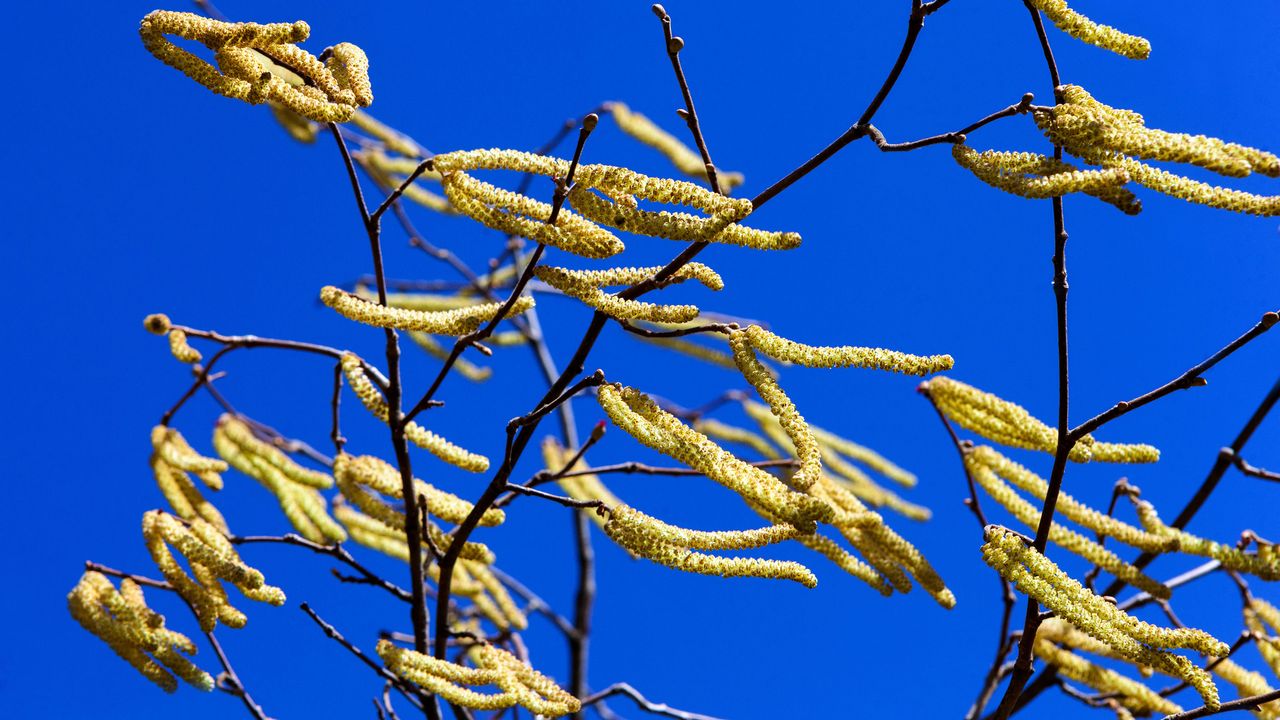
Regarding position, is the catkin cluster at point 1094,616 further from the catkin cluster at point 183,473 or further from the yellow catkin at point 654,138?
the yellow catkin at point 654,138

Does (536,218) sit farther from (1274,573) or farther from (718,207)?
(1274,573)

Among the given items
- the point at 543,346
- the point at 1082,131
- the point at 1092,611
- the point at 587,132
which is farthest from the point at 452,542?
the point at 543,346

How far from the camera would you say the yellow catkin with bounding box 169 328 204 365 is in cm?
151

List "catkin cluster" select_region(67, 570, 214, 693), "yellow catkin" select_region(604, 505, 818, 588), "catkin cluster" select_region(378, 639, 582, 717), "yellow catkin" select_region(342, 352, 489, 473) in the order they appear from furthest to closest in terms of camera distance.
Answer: "catkin cluster" select_region(67, 570, 214, 693)
"yellow catkin" select_region(342, 352, 489, 473)
"catkin cluster" select_region(378, 639, 582, 717)
"yellow catkin" select_region(604, 505, 818, 588)

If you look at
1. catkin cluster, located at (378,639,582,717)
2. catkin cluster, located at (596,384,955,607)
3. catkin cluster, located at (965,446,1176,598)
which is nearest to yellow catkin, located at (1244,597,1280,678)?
catkin cluster, located at (965,446,1176,598)

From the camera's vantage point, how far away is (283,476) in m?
1.69

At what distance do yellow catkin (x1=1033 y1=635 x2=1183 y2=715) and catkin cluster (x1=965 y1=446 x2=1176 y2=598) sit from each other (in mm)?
153

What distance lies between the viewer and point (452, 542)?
4.46ft

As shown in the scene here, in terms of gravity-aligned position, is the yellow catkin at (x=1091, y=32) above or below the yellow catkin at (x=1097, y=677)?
above

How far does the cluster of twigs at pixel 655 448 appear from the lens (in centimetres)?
110

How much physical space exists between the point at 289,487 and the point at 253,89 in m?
0.70

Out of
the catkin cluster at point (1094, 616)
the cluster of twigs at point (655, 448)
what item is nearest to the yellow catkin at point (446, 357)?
the cluster of twigs at point (655, 448)

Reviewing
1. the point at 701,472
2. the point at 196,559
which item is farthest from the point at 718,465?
the point at 196,559

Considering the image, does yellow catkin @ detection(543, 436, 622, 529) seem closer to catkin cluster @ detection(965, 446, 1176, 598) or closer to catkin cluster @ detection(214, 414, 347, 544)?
catkin cluster @ detection(214, 414, 347, 544)
